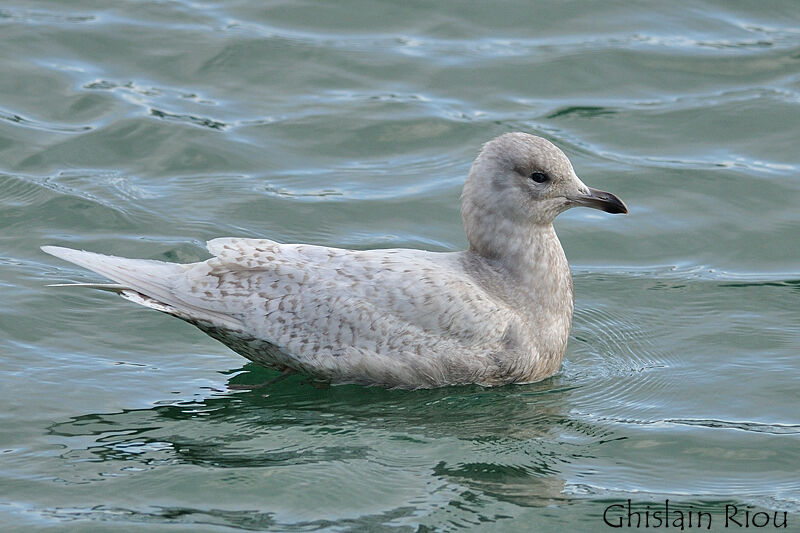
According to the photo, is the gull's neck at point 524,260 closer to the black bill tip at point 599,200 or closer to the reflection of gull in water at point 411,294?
the reflection of gull in water at point 411,294

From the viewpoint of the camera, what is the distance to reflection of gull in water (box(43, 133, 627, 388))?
676 cm

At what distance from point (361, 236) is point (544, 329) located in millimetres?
2256

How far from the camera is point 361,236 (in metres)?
9.02

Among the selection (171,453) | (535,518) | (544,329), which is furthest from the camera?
(544,329)

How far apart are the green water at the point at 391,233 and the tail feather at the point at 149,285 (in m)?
0.42

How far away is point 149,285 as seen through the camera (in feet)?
22.6

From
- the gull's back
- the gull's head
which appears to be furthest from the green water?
the gull's head

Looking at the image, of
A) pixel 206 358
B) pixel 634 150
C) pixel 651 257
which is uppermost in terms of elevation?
pixel 634 150

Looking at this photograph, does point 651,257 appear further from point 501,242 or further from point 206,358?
point 206,358

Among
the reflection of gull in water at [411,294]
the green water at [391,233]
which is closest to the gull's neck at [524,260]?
the reflection of gull in water at [411,294]

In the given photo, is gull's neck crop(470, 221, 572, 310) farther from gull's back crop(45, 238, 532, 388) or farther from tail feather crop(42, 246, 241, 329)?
tail feather crop(42, 246, 241, 329)

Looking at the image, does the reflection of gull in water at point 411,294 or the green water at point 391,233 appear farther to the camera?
the reflection of gull in water at point 411,294

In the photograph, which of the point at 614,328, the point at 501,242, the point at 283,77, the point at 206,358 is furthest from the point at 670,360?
the point at 283,77

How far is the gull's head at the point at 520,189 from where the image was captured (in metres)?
7.12
